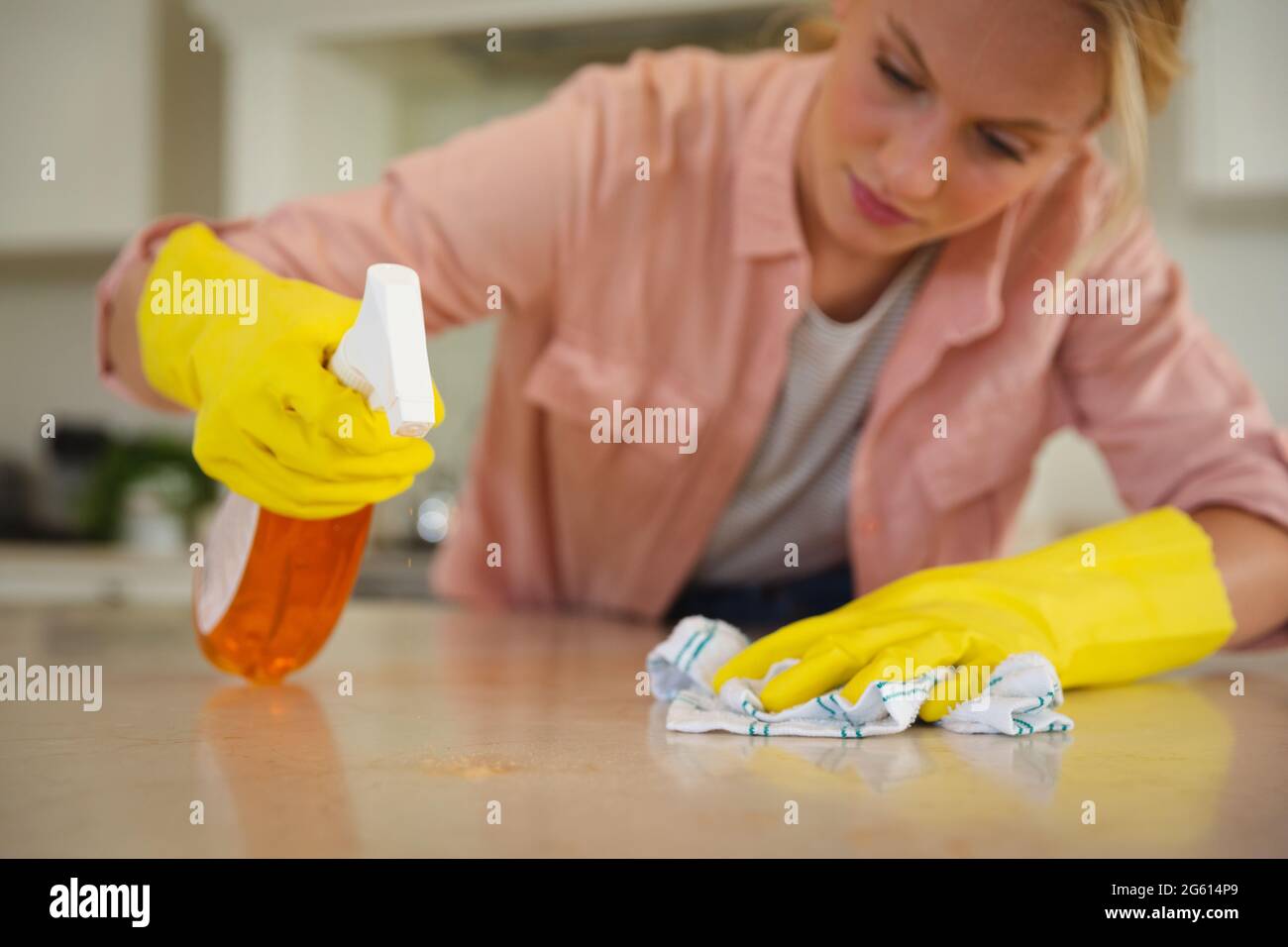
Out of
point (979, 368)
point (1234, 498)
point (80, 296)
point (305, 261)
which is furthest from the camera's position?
point (80, 296)

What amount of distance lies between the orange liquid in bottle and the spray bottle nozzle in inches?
6.7

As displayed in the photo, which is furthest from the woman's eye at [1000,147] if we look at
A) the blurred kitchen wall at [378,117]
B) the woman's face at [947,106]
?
the blurred kitchen wall at [378,117]

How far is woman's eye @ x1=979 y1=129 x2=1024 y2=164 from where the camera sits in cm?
88

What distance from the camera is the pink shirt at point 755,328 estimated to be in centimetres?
104

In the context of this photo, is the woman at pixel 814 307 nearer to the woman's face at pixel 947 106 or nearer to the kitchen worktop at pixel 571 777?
the woman's face at pixel 947 106

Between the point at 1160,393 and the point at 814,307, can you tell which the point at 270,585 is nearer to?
the point at 814,307

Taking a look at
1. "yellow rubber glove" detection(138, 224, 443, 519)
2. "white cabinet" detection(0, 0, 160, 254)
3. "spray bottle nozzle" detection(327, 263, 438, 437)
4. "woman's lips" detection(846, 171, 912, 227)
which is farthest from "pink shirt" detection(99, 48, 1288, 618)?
"white cabinet" detection(0, 0, 160, 254)

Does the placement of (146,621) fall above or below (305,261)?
below

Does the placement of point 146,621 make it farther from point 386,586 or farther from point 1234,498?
point 386,586

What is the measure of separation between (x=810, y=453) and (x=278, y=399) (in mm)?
592

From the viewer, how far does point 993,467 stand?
1.15 meters

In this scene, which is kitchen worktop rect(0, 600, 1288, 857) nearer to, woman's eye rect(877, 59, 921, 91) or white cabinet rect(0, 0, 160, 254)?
woman's eye rect(877, 59, 921, 91)

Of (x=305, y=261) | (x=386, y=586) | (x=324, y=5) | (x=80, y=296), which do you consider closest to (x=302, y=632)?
(x=305, y=261)

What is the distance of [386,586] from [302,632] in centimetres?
173
